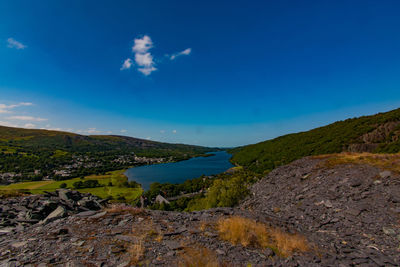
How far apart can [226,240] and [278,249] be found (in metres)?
2.12

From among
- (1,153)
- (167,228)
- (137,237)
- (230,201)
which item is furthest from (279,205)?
(1,153)

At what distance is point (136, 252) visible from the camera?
5.57m

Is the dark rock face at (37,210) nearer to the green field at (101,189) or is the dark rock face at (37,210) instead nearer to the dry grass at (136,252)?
the dry grass at (136,252)

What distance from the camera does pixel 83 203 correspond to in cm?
1170

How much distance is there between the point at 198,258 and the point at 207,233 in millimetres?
2009

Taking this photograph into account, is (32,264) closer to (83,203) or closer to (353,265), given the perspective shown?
(83,203)

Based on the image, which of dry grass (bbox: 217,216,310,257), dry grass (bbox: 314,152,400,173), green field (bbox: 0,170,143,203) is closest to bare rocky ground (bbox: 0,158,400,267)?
dry grass (bbox: 217,216,310,257)

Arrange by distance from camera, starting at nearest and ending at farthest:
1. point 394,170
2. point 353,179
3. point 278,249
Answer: point 278,249 < point 394,170 < point 353,179

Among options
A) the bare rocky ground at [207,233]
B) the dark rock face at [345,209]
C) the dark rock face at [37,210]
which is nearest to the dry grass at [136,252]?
the bare rocky ground at [207,233]

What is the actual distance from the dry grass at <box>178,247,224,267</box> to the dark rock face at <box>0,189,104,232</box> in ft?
25.6

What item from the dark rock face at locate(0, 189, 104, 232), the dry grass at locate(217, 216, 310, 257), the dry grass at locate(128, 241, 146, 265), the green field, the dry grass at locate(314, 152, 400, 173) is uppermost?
the dry grass at locate(314, 152, 400, 173)

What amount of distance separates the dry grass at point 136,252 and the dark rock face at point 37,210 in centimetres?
597

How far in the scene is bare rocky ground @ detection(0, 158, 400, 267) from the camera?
555cm

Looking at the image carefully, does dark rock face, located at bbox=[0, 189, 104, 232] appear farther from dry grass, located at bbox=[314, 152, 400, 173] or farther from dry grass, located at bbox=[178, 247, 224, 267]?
dry grass, located at bbox=[314, 152, 400, 173]
